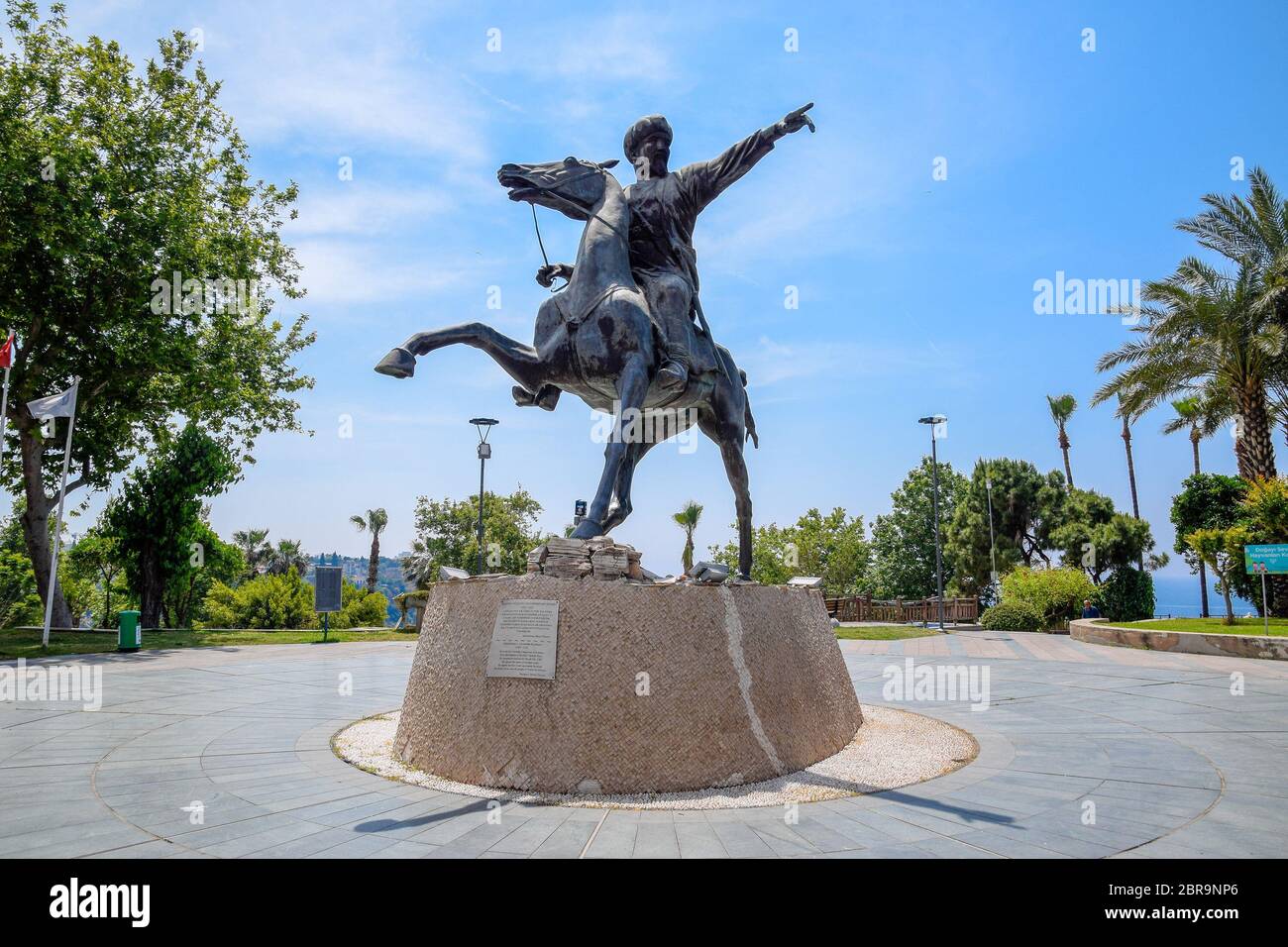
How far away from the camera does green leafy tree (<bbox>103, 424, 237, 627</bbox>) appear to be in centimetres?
2489

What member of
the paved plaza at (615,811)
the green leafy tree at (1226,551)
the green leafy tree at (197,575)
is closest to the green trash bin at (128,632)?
the paved plaza at (615,811)

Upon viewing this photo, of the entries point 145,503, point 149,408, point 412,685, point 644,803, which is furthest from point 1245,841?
point 145,503

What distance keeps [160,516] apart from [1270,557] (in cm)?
3012

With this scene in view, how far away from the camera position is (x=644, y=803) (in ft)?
15.0

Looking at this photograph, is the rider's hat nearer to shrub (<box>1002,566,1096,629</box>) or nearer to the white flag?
the white flag

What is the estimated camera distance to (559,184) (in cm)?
677

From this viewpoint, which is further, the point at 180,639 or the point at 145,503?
the point at 145,503

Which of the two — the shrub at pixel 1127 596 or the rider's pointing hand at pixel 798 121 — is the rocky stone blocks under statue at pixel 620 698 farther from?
the shrub at pixel 1127 596

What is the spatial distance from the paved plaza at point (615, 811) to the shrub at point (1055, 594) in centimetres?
1843

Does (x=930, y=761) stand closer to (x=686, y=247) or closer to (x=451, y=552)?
(x=686, y=247)

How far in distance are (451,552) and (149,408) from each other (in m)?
27.6

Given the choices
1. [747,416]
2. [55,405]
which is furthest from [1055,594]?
[55,405]

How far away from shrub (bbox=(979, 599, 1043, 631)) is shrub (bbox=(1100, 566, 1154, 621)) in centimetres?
205

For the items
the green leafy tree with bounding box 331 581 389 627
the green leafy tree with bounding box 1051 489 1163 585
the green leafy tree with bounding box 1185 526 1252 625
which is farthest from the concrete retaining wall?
the green leafy tree with bounding box 331 581 389 627
